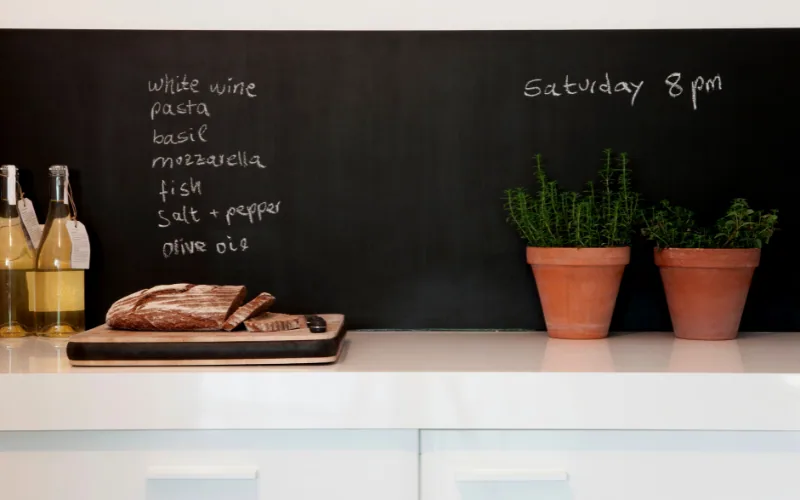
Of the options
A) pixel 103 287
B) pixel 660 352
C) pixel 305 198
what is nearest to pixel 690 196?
pixel 660 352

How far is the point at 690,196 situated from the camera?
171cm

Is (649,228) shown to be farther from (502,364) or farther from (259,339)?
(259,339)

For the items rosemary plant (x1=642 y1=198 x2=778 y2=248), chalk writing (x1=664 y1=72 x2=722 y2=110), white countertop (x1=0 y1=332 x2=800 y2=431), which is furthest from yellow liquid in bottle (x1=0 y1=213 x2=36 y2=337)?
chalk writing (x1=664 y1=72 x2=722 y2=110)

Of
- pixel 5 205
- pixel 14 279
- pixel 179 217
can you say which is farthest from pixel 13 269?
pixel 179 217

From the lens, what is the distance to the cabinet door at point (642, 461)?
1.16 m

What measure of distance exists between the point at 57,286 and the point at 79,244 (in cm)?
9

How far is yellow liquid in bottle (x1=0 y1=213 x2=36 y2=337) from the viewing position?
5.28ft

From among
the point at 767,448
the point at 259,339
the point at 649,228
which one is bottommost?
the point at 767,448

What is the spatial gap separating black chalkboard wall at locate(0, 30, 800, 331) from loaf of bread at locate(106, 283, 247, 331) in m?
0.33

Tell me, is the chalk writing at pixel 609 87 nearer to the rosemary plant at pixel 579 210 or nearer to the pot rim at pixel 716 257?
the rosemary plant at pixel 579 210

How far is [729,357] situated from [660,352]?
11 centimetres

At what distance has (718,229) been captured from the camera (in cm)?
163

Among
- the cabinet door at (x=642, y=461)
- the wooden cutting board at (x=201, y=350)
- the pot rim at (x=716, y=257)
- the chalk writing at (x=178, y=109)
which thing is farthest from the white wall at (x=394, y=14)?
the cabinet door at (x=642, y=461)

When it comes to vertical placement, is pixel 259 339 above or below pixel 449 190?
below
